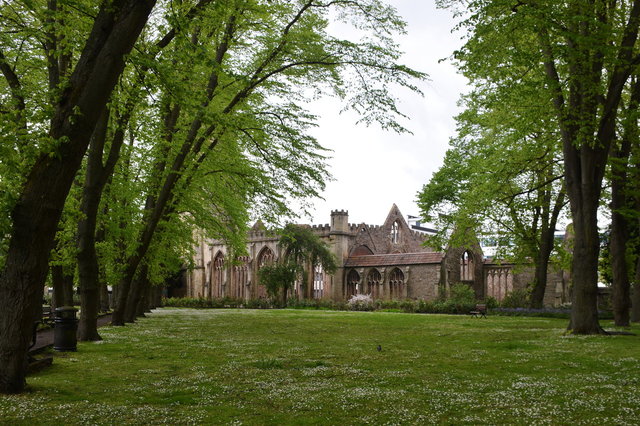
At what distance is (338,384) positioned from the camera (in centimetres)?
890

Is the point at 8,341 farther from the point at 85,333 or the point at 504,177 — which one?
the point at 504,177

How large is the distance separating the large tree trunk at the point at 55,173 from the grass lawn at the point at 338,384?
103cm

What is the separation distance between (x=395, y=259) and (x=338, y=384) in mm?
47746

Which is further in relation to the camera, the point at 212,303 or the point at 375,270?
the point at 212,303

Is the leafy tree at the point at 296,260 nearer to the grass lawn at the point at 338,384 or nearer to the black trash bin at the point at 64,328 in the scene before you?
the grass lawn at the point at 338,384

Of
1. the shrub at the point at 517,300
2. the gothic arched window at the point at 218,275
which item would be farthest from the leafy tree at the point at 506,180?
the gothic arched window at the point at 218,275

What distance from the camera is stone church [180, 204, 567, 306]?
50.8m

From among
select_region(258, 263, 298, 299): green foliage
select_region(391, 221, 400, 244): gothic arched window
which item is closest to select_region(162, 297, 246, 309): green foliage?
select_region(258, 263, 298, 299): green foliage

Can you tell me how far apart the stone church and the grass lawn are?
23557mm

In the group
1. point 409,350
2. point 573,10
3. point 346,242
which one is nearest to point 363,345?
point 409,350

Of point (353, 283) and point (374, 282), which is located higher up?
point (374, 282)

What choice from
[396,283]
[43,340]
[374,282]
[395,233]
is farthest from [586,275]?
[395,233]

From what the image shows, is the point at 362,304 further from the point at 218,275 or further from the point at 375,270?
the point at 218,275

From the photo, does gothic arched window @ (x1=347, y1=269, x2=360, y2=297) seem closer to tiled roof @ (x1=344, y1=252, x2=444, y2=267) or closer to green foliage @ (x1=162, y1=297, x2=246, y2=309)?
tiled roof @ (x1=344, y1=252, x2=444, y2=267)
